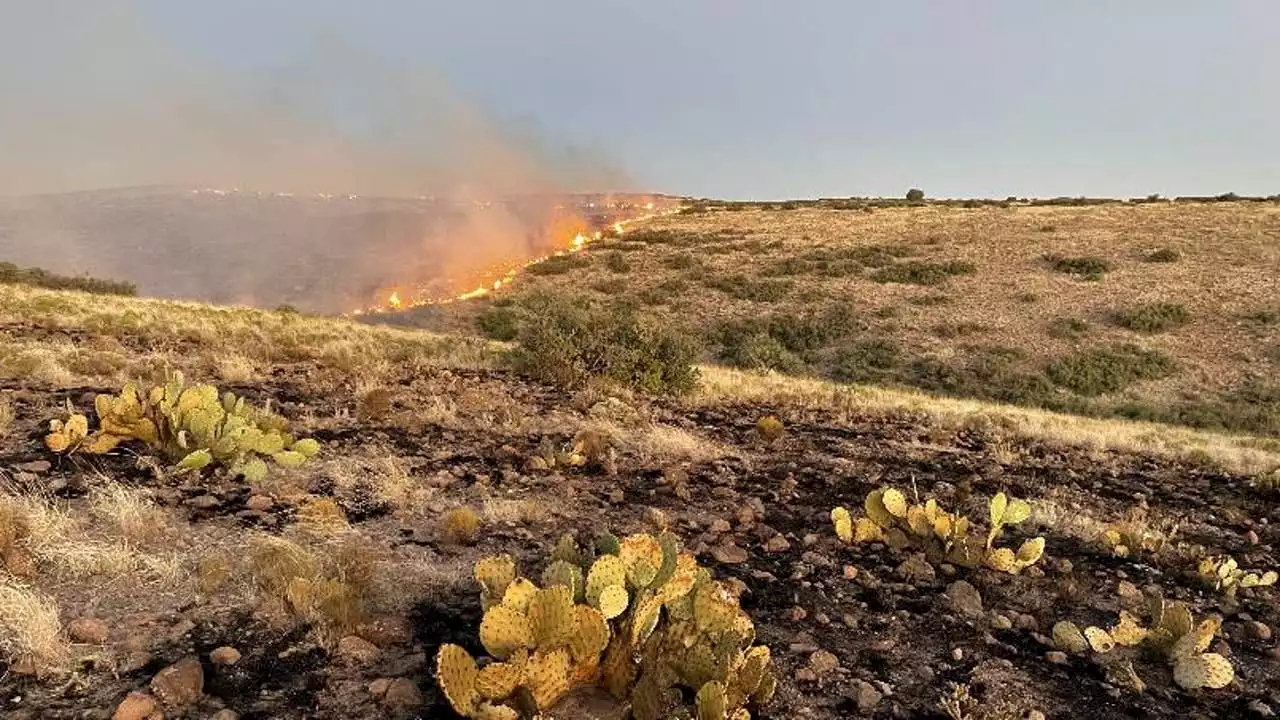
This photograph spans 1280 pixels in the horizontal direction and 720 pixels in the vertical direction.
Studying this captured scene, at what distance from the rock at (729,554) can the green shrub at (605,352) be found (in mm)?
6662

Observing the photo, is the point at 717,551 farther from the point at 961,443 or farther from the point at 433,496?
the point at 961,443

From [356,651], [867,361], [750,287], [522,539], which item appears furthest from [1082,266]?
[356,651]

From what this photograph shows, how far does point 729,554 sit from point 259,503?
3.19 metres

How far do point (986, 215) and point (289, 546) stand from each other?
54451mm

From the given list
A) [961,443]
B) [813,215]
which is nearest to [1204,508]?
[961,443]

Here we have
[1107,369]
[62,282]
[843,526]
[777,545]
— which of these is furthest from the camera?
[62,282]

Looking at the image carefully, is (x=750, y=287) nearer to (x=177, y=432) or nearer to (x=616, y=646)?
(x=177, y=432)

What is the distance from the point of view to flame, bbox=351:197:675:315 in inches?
1401

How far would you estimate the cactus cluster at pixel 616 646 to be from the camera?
109 inches

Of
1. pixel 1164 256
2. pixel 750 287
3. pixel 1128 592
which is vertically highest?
pixel 1164 256

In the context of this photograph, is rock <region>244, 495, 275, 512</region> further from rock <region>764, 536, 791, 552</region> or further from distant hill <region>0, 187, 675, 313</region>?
distant hill <region>0, 187, 675, 313</region>

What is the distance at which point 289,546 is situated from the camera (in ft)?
13.3

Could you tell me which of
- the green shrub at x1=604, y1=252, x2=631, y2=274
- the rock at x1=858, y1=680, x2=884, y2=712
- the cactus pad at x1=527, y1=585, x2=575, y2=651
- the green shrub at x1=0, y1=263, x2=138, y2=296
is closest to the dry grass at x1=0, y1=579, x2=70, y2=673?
the cactus pad at x1=527, y1=585, x2=575, y2=651

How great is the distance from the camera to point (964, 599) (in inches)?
176
